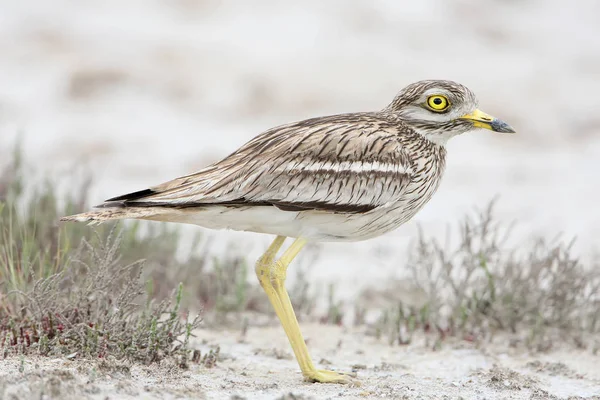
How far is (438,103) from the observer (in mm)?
4293

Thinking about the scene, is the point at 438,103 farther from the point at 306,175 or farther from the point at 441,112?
the point at 306,175

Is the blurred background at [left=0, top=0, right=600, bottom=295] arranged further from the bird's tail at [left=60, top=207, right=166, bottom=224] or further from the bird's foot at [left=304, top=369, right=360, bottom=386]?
the bird's tail at [left=60, top=207, right=166, bottom=224]

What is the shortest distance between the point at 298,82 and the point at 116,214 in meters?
7.13

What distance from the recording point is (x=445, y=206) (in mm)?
8484

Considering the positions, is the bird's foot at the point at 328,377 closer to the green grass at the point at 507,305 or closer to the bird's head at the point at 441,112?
the green grass at the point at 507,305

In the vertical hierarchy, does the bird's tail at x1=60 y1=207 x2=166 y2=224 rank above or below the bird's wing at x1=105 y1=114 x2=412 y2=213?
below

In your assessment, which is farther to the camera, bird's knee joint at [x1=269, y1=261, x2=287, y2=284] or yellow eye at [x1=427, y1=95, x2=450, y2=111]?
yellow eye at [x1=427, y1=95, x2=450, y2=111]

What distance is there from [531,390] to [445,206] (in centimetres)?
462

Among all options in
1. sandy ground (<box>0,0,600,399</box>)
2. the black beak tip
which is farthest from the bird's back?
sandy ground (<box>0,0,600,399</box>)

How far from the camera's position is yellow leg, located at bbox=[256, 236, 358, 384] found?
3908 millimetres

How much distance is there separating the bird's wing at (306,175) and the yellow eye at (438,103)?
297 millimetres

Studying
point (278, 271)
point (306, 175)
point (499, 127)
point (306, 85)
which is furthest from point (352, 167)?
point (306, 85)

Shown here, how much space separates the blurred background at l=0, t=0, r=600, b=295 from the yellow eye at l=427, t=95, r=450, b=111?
124 inches

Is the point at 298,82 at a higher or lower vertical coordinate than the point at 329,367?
higher
